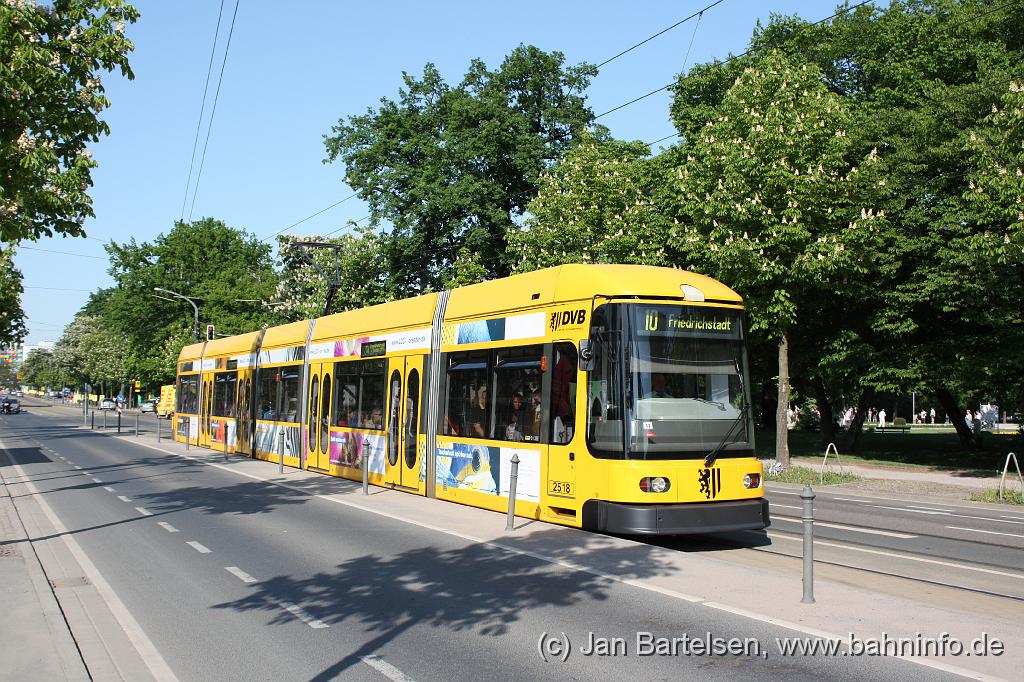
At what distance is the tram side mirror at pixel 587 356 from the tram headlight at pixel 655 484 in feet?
5.08

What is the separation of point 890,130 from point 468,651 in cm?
2783

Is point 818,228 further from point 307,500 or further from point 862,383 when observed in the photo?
point 307,500

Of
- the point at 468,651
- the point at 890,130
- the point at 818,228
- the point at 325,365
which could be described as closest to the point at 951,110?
the point at 890,130

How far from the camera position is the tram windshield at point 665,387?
10875 millimetres

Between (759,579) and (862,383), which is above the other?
(862,383)

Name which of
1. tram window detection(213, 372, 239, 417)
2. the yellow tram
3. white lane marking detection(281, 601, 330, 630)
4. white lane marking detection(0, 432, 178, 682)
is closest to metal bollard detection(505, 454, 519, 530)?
the yellow tram

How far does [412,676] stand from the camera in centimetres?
611

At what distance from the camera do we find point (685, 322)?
11352 mm

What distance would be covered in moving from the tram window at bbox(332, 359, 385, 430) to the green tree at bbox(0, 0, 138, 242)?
6.64 metres

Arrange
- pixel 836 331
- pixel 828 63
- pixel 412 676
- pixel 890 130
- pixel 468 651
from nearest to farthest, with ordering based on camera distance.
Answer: pixel 412 676, pixel 468 651, pixel 890 130, pixel 836 331, pixel 828 63

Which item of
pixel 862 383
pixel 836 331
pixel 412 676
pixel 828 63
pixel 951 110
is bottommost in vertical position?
pixel 412 676

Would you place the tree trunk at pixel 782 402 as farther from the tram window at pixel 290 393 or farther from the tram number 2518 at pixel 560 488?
the tram number 2518 at pixel 560 488

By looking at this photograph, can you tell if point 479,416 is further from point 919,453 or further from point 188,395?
point 919,453

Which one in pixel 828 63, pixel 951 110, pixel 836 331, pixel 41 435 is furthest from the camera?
pixel 41 435
